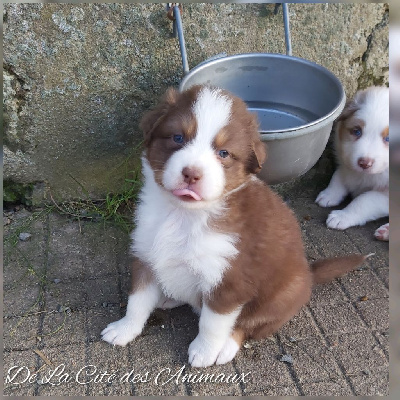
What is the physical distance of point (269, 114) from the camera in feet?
12.7

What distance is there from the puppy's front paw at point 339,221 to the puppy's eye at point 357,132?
0.65 m

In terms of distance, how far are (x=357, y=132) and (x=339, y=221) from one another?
743 mm

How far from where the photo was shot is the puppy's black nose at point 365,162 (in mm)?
3853

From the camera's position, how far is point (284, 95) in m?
3.80

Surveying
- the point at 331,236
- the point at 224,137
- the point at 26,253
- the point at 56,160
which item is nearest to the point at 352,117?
the point at 331,236

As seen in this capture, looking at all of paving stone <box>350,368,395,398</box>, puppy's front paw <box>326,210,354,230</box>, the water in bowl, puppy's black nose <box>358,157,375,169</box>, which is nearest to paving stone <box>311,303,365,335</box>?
paving stone <box>350,368,395,398</box>

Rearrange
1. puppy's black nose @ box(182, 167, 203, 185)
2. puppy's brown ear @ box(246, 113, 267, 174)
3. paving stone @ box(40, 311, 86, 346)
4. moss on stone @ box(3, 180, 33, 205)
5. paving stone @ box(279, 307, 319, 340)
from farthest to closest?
moss on stone @ box(3, 180, 33, 205)
paving stone @ box(279, 307, 319, 340)
paving stone @ box(40, 311, 86, 346)
puppy's brown ear @ box(246, 113, 267, 174)
puppy's black nose @ box(182, 167, 203, 185)

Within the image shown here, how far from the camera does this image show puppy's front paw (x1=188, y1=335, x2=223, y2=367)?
279cm

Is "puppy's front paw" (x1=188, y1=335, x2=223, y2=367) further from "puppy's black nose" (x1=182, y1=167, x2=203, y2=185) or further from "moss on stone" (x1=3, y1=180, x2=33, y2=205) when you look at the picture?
"moss on stone" (x1=3, y1=180, x2=33, y2=205)

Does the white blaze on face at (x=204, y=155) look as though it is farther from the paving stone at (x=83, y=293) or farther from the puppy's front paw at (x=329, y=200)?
the puppy's front paw at (x=329, y=200)

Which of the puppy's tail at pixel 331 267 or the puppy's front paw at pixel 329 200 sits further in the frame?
the puppy's front paw at pixel 329 200

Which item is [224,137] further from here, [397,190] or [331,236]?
[331,236]

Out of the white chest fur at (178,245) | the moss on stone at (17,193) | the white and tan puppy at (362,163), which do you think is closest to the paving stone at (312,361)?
the white chest fur at (178,245)

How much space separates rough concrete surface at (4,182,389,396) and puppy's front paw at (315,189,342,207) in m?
0.58
